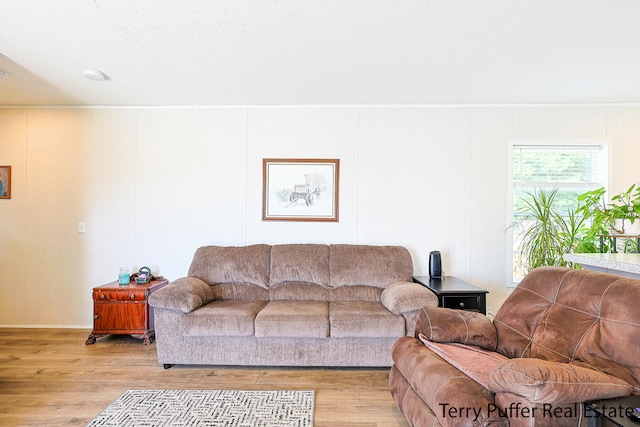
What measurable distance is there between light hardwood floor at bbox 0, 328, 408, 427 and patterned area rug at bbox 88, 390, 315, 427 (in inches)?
3.6

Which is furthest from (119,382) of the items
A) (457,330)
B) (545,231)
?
(545,231)

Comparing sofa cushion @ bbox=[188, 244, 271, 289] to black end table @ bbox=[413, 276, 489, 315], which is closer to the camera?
black end table @ bbox=[413, 276, 489, 315]

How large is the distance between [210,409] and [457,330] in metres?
1.59

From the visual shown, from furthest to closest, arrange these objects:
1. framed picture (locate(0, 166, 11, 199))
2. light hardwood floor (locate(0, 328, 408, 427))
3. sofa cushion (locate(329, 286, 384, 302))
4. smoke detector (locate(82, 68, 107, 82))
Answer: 1. framed picture (locate(0, 166, 11, 199))
2. sofa cushion (locate(329, 286, 384, 302))
3. smoke detector (locate(82, 68, 107, 82))
4. light hardwood floor (locate(0, 328, 408, 427))

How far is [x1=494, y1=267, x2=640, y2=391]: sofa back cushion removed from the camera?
1.54 metres

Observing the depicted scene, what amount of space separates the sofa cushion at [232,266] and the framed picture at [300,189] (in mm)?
497

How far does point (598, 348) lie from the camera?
1.62 metres

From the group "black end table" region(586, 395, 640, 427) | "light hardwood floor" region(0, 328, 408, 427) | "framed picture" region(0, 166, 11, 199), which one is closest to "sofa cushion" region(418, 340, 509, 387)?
"black end table" region(586, 395, 640, 427)

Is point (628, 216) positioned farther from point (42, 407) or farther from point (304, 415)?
point (42, 407)

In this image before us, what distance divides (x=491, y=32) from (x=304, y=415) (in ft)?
8.78

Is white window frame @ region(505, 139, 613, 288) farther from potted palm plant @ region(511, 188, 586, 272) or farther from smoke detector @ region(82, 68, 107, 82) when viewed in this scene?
smoke detector @ region(82, 68, 107, 82)

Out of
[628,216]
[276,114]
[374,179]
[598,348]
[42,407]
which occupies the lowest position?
[42,407]

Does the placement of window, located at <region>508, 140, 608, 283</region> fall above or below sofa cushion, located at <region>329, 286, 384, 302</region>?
above

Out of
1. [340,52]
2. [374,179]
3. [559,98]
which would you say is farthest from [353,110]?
[559,98]
